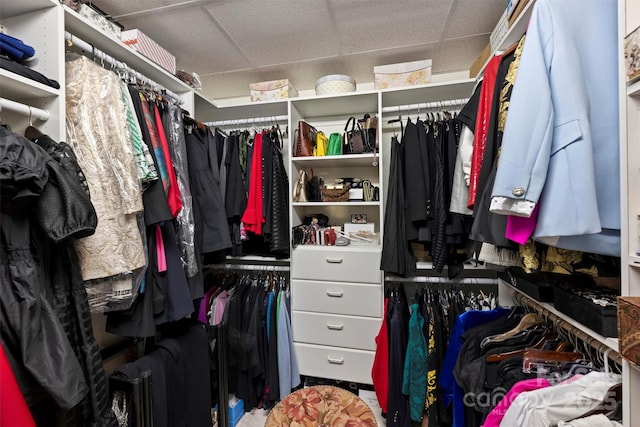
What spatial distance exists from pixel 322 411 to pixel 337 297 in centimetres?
58

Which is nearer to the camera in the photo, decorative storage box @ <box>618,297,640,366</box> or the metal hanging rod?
decorative storage box @ <box>618,297,640,366</box>

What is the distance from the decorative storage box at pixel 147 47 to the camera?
1.27 meters

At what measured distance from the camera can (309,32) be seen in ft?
5.19

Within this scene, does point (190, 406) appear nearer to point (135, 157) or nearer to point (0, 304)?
point (0, 304)

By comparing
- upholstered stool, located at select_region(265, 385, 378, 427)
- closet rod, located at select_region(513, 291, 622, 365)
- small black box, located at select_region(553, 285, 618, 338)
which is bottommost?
upholstered stool, located at select_region(265, 385, 378, 427)

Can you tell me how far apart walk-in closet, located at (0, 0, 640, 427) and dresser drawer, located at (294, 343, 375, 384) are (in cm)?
1

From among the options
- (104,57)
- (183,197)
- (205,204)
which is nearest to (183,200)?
(183,197)

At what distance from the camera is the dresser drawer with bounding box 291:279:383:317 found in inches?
64.6

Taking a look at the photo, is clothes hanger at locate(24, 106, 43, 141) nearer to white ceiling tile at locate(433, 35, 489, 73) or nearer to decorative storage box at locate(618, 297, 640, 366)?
decorative storage box at locate(618, 297, 640, 366)

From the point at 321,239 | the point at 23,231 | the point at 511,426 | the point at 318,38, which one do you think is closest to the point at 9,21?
the point at 23,231

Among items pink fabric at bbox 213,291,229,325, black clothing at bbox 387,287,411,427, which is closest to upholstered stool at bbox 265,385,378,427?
black clothing at bbox 387,287,411,427

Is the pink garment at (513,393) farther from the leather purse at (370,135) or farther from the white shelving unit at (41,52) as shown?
the white shelving unit at (41,52)

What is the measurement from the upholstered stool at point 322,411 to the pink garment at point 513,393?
1.95 feet

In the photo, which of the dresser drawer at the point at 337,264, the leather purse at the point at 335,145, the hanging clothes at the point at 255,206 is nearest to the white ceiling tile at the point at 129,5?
the hanging clothes at the point at 255,206
